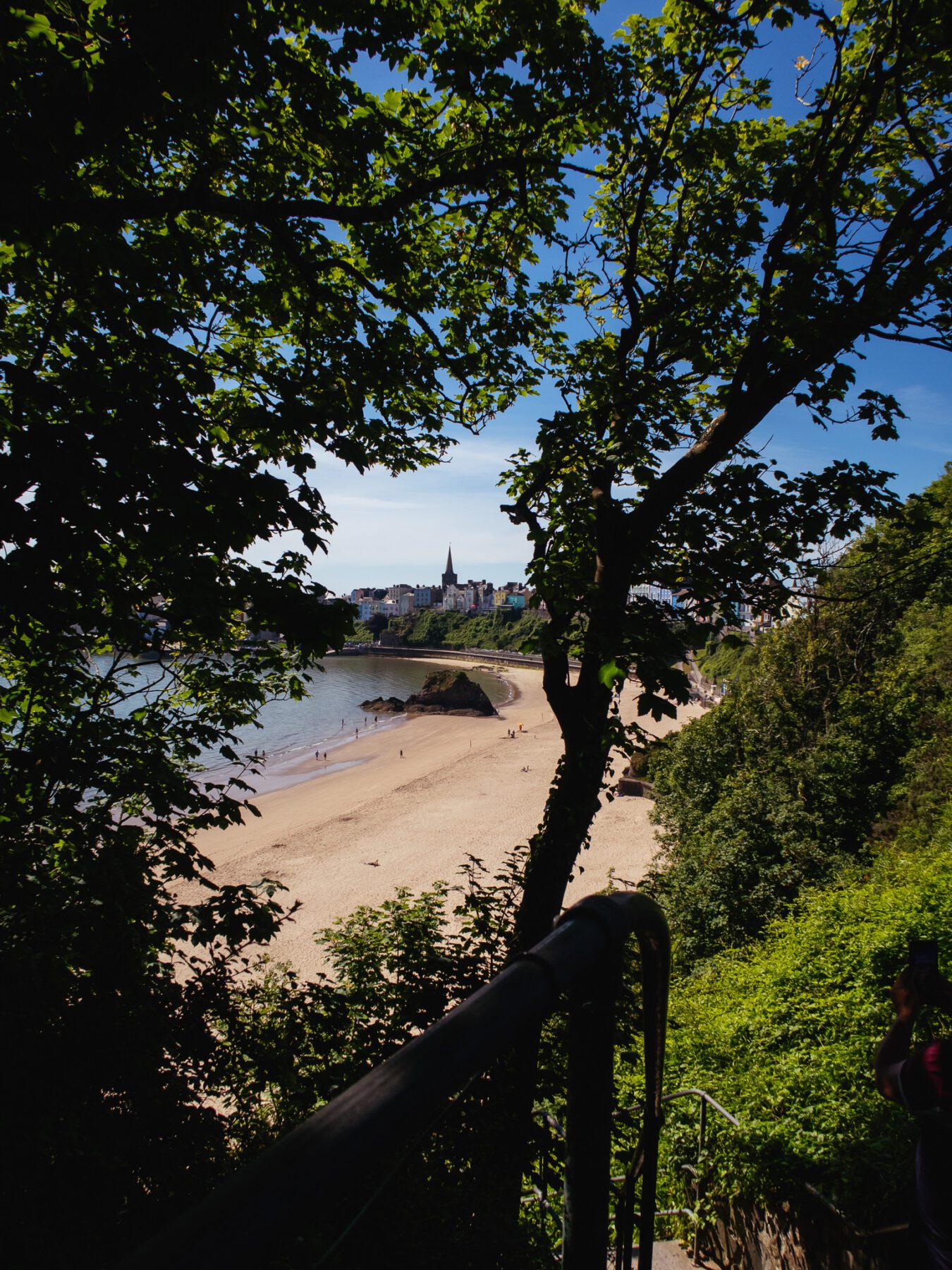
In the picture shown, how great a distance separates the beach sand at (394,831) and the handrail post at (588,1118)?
14701 mm

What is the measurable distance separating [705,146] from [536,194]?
1.35 metres

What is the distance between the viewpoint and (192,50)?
2574 mm

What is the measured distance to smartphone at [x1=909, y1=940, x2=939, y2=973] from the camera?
3086mm

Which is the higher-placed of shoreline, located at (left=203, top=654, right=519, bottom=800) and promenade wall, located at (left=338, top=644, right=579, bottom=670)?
promenade wall, located at (left=338, top=644, right=579, bottom=670)

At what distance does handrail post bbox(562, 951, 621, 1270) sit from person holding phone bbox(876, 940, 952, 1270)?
2263 millimetres

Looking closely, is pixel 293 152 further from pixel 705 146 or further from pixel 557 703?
pixel 557 703

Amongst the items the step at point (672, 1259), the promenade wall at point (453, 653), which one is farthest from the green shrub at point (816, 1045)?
the promenade wall at point (453, 653)

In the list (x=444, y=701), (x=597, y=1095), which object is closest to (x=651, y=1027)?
(x=597, y=1095)

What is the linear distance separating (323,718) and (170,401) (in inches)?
2046

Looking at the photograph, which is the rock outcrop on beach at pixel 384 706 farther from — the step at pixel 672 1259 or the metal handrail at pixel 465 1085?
the metal handrail at pixel 465 1085

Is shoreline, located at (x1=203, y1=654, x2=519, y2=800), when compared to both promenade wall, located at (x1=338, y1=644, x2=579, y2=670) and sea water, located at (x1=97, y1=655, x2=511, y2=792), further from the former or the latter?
promenade wall, located at (x1=338, y1=644, x2=579, y2=670)

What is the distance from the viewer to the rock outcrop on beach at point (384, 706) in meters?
57.4

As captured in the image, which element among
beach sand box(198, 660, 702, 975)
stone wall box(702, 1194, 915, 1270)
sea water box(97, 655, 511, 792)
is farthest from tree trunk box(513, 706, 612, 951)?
beach sand box(198, 660, 702, 975)

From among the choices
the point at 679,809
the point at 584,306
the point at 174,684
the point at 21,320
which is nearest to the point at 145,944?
the point at 174,684
